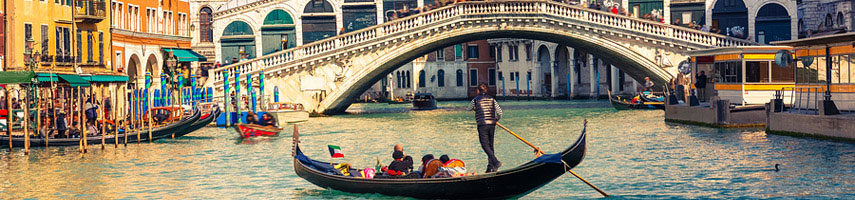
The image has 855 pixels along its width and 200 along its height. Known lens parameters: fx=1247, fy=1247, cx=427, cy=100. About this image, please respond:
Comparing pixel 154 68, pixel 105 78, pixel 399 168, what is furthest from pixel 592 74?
pixel 399 168

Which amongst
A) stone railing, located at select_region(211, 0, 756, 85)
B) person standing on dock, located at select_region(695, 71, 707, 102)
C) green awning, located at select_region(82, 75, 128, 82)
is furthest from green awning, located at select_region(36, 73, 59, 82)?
person standing on dock, located at select_region(695, 71, 707, 102)

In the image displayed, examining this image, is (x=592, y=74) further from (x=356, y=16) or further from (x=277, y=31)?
(x=277, y=31)

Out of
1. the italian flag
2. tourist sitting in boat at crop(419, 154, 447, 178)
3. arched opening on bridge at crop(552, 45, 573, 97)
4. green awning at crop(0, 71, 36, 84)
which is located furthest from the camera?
arched opening on bridge at crop(552, 45, 573, 97)

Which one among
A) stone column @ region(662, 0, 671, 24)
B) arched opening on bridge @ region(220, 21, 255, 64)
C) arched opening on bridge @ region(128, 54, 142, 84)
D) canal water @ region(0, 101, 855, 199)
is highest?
stone column @ region(662, 0, 671, 24)

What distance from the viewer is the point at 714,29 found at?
38.4m

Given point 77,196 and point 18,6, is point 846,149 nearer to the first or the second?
point 77,196

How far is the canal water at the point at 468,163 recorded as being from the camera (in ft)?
56.3

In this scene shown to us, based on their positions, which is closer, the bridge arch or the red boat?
the red boat

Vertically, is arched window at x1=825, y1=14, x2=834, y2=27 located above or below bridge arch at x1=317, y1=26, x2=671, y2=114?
above

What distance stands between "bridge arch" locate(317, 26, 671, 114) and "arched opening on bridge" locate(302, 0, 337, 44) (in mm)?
2975

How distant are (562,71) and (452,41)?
25591 millimetres

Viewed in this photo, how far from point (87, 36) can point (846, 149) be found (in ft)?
69.1

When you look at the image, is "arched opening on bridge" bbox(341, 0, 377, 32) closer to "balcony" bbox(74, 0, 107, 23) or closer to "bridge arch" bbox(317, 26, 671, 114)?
"bridge arch" bbox(317, 26, 671, 114)

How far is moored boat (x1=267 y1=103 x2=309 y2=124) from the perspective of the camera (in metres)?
35.7
